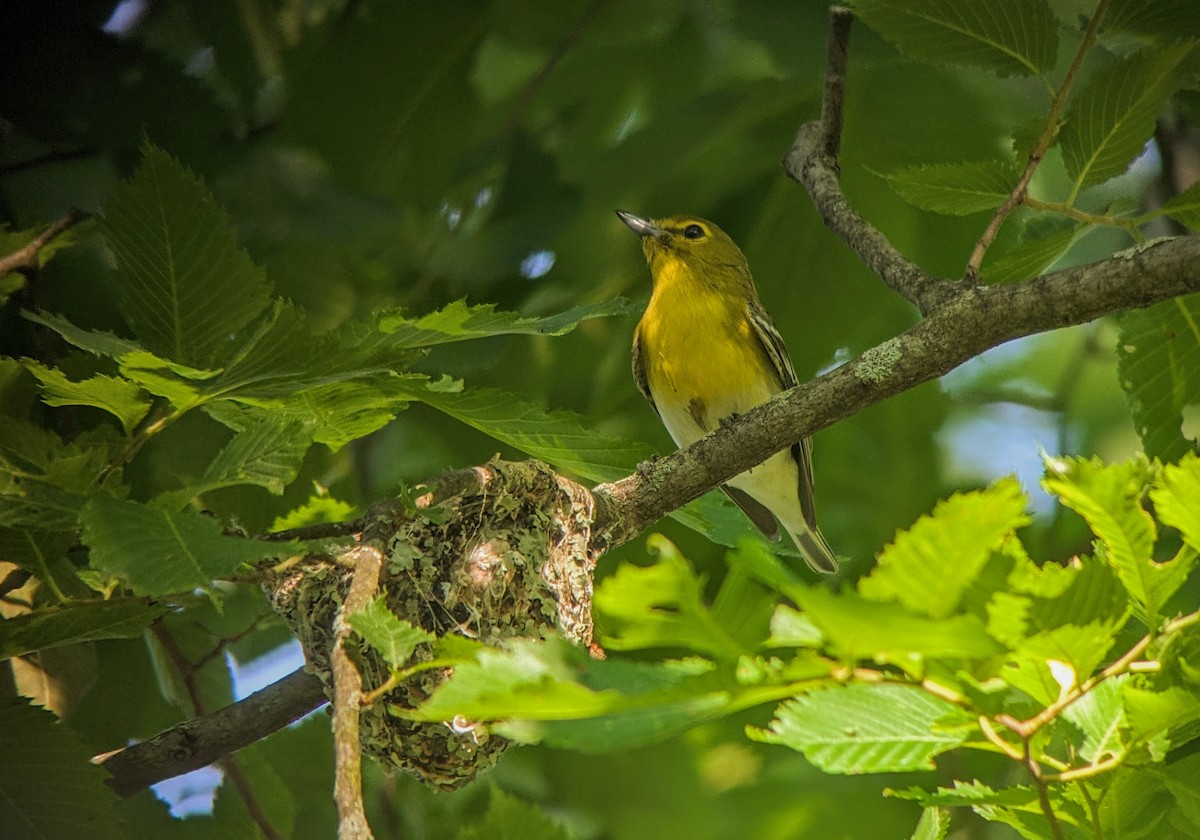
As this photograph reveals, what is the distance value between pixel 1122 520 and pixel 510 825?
1716 millimetres

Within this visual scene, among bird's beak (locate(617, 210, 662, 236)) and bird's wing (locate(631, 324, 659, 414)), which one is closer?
bird's wing (locate(631, 324, 659, 414))

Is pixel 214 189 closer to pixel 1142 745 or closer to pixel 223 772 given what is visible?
pixel 223 772

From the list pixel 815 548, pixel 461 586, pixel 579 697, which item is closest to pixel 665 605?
pixel 579 697

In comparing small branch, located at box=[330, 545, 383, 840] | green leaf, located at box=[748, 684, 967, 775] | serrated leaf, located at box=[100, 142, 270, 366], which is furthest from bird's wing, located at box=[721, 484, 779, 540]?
green leaf, located at box=[748, 684, 967, 775]

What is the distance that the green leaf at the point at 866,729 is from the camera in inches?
63.2

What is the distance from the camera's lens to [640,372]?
200 inches

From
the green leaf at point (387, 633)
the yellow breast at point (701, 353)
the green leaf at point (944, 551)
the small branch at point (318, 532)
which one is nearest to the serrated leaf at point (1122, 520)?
the green leaf at point (944, 551)

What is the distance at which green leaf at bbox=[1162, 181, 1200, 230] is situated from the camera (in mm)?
2668

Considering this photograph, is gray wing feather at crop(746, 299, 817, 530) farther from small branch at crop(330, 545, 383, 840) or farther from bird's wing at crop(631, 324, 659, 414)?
small branch at crop(330, 545, 383, 840)

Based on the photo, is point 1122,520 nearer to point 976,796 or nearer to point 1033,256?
point 976,796

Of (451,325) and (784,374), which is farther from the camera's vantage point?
(784,374)

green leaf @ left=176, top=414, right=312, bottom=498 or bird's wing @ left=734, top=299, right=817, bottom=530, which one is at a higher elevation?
green leaf @ left=176, top=414, right=312, bottom=498

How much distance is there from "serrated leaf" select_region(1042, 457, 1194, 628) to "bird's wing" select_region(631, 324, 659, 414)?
3.36 meters

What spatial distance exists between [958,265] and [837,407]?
1.47 m
